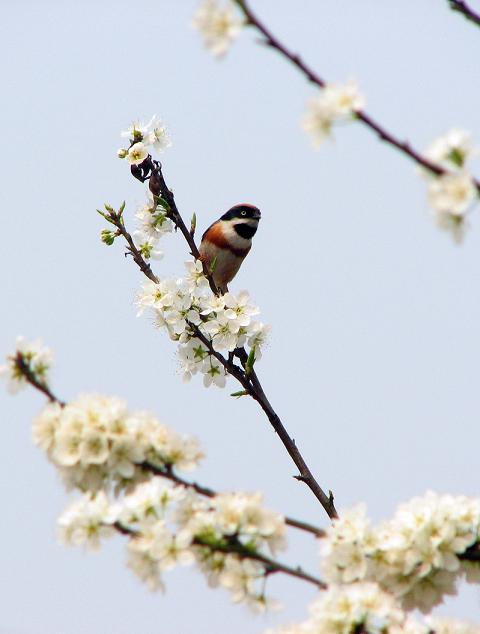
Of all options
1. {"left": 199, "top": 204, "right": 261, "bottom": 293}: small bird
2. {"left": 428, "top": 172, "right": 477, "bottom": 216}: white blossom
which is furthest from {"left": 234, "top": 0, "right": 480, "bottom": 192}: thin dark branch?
{"left": 199, "top": 204, "right": 261, "bottom": 293}: small bird

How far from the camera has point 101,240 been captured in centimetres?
560

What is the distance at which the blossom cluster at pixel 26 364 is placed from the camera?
305 centimetres

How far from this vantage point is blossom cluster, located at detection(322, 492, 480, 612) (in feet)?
9.78

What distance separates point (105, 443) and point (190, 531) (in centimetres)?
36

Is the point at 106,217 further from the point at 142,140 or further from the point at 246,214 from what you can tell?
the point at 246,214

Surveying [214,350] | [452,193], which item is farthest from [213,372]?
[452,193]

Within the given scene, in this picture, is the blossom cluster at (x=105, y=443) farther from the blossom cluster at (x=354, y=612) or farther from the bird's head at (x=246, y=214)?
the bird's head at (x=246, y=214)

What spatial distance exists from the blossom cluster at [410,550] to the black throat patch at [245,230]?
5734 millimetres

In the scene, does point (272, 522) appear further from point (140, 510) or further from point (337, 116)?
point (337, 116)

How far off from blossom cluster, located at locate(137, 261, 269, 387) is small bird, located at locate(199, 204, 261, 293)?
9.29ft

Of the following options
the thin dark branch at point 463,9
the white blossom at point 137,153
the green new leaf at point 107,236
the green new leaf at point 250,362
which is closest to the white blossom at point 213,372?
the green new leaf at point 250,362

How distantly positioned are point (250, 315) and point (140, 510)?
2586 millimetres

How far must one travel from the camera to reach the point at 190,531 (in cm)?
284

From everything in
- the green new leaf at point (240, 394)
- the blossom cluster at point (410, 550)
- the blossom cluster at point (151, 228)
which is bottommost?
the blossom cluster at point (410, 550)
